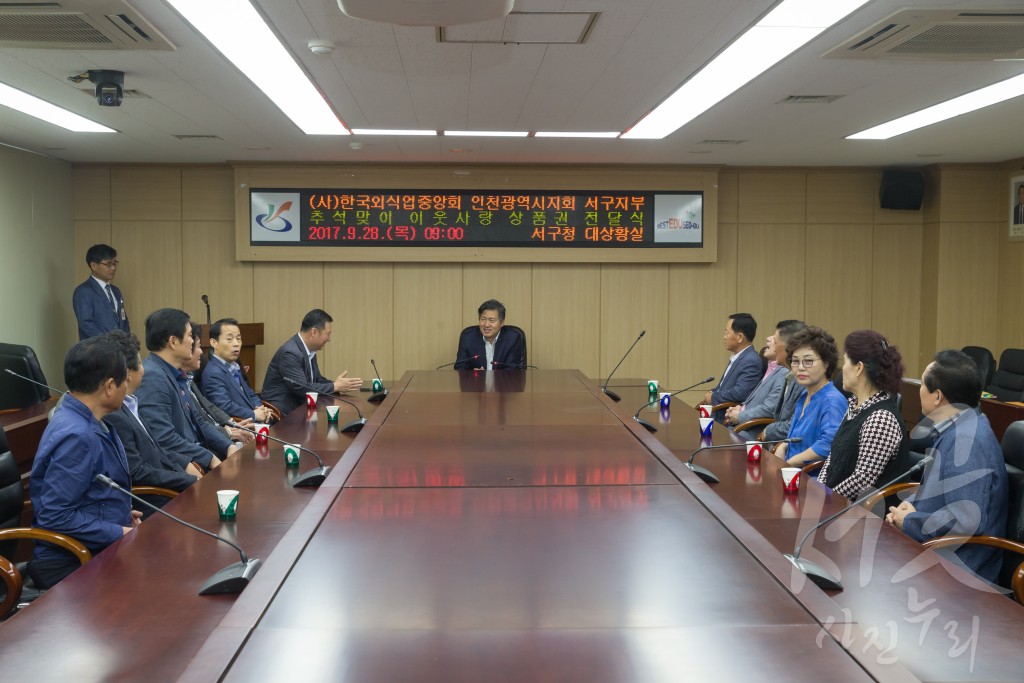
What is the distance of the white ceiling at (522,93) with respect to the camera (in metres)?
3.67

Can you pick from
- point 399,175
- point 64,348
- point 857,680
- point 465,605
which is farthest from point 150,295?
point 857,680

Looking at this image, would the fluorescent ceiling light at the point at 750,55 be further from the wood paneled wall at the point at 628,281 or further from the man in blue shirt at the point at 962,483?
the wood paneled wall at the point at 628,281

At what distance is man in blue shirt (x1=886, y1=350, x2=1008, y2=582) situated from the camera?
269 cm

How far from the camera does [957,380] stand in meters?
2.94

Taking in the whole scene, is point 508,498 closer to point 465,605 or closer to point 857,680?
point 465,605

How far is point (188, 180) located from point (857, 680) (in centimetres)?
748

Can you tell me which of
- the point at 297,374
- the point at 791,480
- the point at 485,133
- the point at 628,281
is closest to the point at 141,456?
the point at 297,374

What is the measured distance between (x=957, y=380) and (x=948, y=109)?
314cm

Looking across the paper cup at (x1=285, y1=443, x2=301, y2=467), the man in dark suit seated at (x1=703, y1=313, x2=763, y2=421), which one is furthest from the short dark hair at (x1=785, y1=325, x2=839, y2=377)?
the paper cup at (x1=285, y1=443, x2=301, y2=467)

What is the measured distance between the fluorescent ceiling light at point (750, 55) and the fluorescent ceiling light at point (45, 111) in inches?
143

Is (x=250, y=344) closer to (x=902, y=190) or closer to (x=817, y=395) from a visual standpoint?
(x=817, y=395)

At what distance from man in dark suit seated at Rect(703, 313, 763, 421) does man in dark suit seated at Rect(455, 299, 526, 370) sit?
190 centimetres

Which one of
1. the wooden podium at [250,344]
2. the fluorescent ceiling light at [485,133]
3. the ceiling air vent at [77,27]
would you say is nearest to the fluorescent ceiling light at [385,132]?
the fluorescent ceiling light at [485,133]

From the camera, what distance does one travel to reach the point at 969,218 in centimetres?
778
